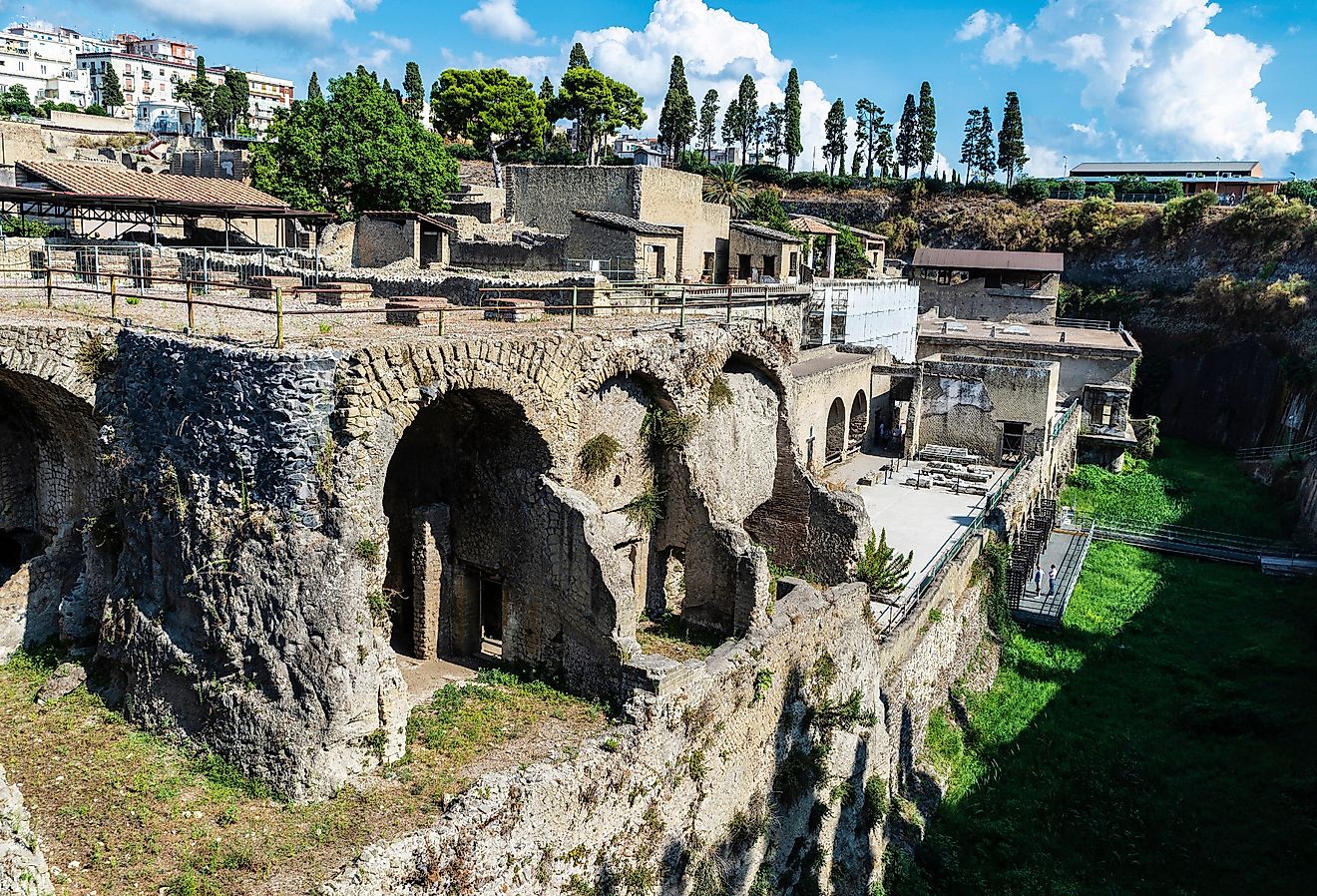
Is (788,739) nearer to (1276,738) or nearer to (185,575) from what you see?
(185,575)

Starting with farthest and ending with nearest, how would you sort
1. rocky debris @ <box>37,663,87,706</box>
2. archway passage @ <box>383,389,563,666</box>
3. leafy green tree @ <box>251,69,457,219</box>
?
leafy green tree @ <box>251,69,457,219</box>, archway passage @ <box>383,389,563,666</box>, rocky debris @ <box>37,663,87,706</box>

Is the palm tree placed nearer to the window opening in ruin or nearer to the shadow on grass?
the window opening in ruin

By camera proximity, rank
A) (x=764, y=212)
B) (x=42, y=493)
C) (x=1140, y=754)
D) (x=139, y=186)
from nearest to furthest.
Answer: (x=42, y=493) → (x=1140, y=754) → (x=139, y=186) → (x=764, y=212)

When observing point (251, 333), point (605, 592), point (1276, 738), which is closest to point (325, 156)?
point (251, 333)

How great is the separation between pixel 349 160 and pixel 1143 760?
117ft

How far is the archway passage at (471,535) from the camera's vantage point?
13250mm

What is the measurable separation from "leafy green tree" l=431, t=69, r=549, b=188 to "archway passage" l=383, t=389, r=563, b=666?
5874 centimetres

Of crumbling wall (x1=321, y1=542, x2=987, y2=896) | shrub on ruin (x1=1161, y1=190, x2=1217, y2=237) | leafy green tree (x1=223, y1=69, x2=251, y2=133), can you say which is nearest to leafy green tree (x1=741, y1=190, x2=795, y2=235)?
shrub on ruin (x1=1161, y1=190, x2=1217, y2=237)

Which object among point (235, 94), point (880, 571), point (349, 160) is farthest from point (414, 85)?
point (880, 571)

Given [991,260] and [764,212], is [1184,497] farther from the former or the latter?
[764,212]

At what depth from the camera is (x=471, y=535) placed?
14102mm

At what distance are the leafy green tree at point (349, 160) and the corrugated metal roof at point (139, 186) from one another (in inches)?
390

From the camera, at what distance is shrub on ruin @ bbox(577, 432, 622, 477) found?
1376 centimetres

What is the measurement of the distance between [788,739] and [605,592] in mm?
3805
